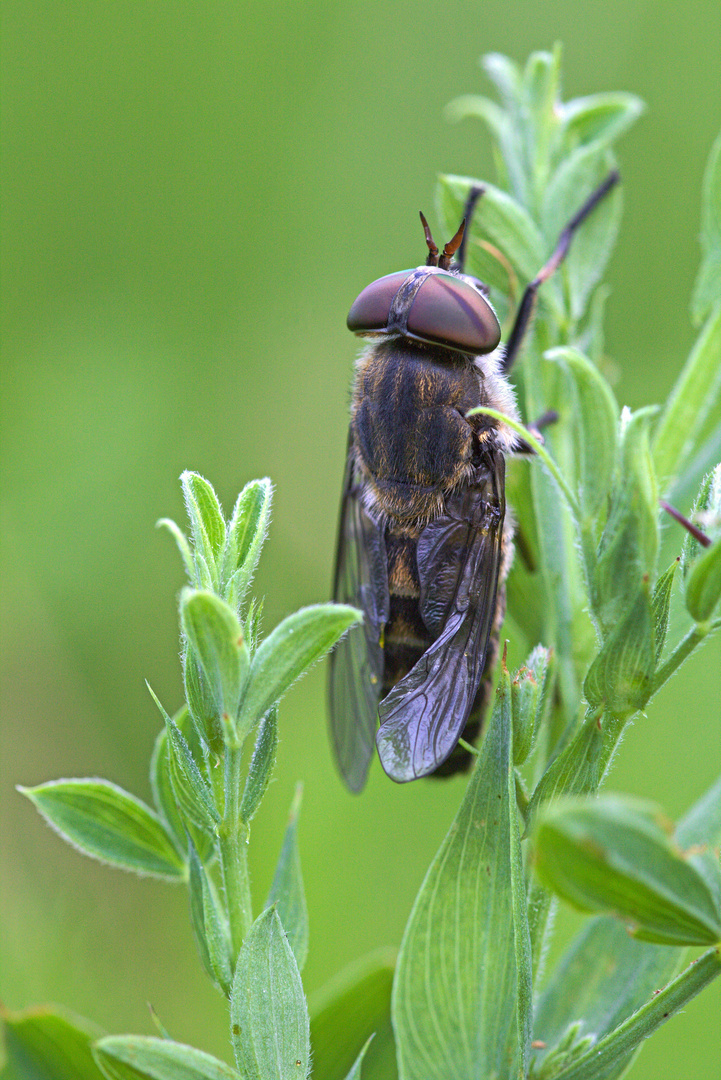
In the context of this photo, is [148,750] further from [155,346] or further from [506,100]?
[506,100]

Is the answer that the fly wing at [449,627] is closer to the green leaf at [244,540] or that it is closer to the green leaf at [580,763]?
the green leaf at [580,763]

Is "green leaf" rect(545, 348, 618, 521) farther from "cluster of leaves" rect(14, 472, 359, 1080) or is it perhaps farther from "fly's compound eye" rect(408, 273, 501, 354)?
Result: "fly's compound eye" rect(408, 273, 501, 354)

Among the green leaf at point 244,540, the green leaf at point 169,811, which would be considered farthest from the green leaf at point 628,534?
the green leaf at point 169,811

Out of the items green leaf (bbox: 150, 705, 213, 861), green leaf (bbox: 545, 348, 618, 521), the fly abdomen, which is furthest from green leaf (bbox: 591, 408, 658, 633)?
the fly abdomen

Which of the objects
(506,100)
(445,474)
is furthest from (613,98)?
(445,474)

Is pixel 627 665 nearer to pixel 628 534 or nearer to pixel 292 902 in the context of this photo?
pixel 628 534

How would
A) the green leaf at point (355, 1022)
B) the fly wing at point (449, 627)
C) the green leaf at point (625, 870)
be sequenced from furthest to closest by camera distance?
the fly wing at point (449, 627) < the green leaf at point (355, 1022) < the green leaf at point (625, 870)
